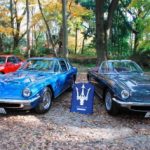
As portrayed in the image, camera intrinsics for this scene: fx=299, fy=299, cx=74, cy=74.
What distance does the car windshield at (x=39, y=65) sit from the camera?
30.7 feet

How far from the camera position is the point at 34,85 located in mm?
7438

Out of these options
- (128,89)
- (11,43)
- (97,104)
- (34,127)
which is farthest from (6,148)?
(11,43)

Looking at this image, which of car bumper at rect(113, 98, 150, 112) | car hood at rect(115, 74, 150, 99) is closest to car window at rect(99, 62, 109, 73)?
car hood at rect(115, 74, 150, 99)

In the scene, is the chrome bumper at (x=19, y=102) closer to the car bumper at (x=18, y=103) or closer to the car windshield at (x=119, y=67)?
the car bumper at (x=18, y=103)

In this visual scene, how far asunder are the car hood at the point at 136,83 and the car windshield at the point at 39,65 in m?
2.25

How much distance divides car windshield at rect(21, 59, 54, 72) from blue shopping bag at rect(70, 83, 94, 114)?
147cm

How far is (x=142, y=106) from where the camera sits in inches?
279

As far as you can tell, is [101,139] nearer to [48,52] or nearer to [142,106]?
[142,106]

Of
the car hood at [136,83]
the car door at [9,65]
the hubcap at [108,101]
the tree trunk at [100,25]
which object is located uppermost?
the tree trunk at [100,25]

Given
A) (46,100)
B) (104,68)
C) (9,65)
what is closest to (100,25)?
(9,65)

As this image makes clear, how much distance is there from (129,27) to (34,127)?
82.7 ft

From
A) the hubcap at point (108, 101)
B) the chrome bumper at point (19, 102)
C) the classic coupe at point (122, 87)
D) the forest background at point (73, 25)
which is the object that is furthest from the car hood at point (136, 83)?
the forest background at point (73, 25)

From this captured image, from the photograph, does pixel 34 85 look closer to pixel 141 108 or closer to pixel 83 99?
pixel 83 99

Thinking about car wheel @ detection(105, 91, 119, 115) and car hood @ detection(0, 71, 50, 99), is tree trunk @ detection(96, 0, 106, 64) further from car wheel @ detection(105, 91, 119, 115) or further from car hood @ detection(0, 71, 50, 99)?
car wheel @ detection(105, 91, 119, 115)
